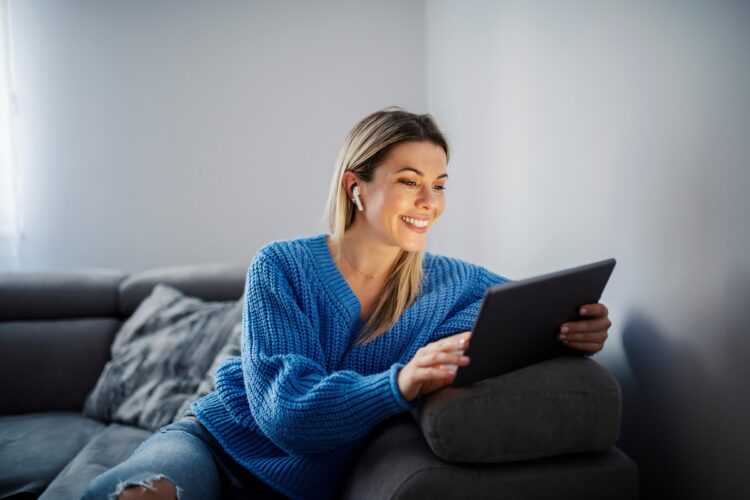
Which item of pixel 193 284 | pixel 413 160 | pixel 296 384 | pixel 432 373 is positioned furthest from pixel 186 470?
pixel 193 284

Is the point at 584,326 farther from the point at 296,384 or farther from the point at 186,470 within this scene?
the point at 186,470

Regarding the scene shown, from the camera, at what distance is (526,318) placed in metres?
1.08

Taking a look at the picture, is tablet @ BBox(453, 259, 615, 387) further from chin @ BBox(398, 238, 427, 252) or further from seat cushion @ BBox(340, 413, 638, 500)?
chin @ BBox(398, 238, 427, 252)

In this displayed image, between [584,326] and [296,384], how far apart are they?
1.72 ft

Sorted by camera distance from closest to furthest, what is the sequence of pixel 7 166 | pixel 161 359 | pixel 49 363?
pixel 161 359 < pixel 49 363 < pixel 7 166

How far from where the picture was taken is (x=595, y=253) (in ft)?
4.76

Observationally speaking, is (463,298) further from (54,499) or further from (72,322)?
(72,322)

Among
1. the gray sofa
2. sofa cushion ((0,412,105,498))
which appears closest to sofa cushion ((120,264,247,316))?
sofa cushion ((0,412,105,498))

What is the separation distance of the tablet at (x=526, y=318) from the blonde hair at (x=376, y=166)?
0.33m

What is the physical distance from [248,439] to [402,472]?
1.32 feet

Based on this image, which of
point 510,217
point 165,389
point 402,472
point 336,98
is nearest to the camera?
point 402,472

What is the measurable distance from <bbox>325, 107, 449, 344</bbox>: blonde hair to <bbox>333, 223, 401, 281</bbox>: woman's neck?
0.02 m

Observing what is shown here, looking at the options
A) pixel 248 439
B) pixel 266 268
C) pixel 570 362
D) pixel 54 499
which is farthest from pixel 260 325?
pixel 54 499

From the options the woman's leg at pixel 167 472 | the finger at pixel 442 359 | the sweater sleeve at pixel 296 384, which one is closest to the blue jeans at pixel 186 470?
the woman's leg at pixel 167 472
